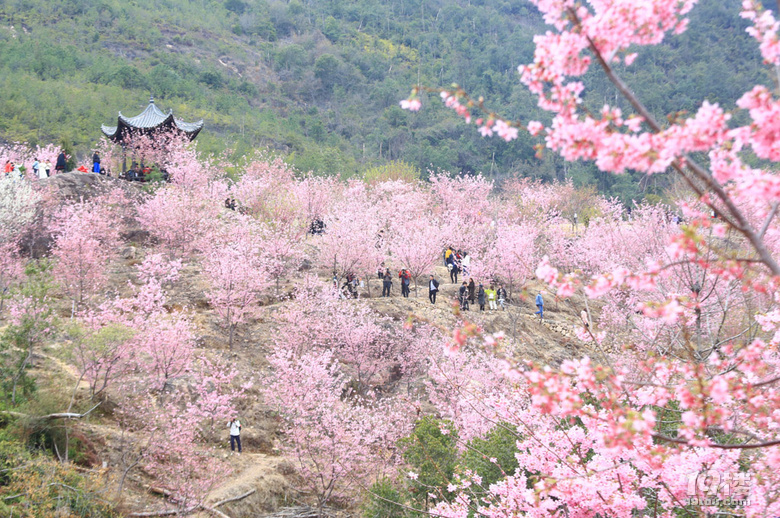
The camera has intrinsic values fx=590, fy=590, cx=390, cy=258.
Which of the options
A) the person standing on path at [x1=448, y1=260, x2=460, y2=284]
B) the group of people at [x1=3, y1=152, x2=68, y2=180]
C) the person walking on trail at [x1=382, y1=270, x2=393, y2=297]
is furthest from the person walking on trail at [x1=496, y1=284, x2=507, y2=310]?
the group of people at [x1=3, y1=152, x2=68, y2=180]

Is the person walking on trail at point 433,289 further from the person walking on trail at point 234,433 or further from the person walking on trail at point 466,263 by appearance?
the person walking on trail at point 234,433

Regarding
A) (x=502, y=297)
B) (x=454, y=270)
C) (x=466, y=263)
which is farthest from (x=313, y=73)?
(x=502, y=297)

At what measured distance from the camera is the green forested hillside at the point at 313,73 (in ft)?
169

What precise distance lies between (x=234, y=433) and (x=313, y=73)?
74706 millimetres

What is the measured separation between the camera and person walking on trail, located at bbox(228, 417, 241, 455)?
50.7 ft

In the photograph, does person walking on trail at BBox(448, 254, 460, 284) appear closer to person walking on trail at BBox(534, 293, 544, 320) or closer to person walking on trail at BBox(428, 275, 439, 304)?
person walking on trail at BBox(428, 275, 439, 304)

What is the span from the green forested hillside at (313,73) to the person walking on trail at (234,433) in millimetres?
32733

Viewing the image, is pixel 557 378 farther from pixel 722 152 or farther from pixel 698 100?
pixel 698 100

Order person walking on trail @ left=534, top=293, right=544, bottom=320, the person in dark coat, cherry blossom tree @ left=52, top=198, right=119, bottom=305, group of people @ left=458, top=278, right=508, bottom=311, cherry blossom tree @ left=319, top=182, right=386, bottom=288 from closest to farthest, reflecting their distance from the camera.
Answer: cherry blossom tree @ left=52, top=198, right=119, bottom=305 → group of people @ left=458, top=278, right=508, bottom=311 → person walking on trail @ left=534, top=293, right=544, bottom=320 → cherry blossom tree @ left=319, top=182, right=386, bottom=288 → the person in dark coat

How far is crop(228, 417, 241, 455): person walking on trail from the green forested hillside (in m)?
32.7

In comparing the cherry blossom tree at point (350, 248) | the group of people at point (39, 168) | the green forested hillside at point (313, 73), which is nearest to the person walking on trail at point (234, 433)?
the cherry blossom tree at point (350, 248)

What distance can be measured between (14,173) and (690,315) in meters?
25.4

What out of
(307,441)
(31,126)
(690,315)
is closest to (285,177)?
(31,126)

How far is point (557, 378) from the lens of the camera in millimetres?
3523
